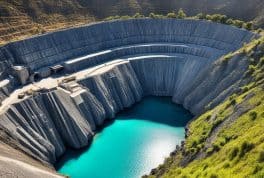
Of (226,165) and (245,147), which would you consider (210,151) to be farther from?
(245,147)

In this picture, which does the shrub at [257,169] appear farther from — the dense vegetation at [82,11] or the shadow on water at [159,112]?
the dense vegetation at [82,11]

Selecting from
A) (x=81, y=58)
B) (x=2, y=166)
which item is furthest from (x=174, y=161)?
(x=81, y=58)

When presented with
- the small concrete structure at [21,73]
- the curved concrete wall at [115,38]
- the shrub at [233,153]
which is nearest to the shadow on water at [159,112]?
the curved concrete wall at [115,38]

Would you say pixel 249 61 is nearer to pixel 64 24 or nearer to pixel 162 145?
pixel 162 145

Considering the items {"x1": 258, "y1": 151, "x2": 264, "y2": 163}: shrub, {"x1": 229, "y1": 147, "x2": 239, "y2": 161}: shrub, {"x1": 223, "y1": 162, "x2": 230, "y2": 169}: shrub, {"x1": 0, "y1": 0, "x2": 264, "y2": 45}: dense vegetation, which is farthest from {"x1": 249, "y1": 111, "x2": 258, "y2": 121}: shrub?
{"x1": 0, "y1": 0, "x2": 264, "y2": 45}: dense vegetation

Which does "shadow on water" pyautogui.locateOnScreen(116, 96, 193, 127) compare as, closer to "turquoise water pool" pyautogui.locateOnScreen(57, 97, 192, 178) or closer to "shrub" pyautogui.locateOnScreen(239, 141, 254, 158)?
"turquoise water pool" pyautogui.locateOnScreen(57, 97, 192, 178)

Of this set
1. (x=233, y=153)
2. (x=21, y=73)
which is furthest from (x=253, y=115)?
(x=21, y=73)
